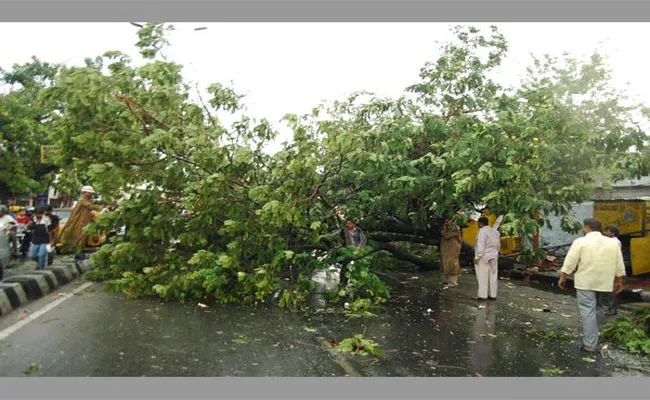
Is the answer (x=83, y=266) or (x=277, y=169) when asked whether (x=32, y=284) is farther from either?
(x=277, y=169)

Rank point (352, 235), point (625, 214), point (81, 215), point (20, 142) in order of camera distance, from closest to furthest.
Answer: point (352, 235) < point (81, 215) < point (625, 214) < point (20, 142)

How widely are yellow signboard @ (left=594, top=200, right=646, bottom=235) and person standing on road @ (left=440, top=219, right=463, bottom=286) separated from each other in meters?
4.85

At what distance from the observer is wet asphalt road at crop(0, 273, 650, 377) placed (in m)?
5.45

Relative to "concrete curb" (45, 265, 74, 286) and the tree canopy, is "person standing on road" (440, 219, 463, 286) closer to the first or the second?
the tree canopy

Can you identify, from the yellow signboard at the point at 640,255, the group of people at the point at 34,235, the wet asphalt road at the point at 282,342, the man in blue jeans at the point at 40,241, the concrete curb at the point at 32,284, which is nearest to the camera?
the wet asphalt road at the point at 282,342

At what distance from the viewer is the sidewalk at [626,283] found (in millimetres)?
10078

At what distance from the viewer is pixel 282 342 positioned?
6.48 meters

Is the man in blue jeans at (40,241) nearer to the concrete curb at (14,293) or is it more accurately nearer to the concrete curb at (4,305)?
the concrete curb at (14,293)

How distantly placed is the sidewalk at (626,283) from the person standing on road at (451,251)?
2.68 m

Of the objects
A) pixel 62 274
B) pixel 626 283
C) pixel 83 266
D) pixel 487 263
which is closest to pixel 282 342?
pixel 487 263

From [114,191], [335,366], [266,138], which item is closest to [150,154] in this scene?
[114,191]

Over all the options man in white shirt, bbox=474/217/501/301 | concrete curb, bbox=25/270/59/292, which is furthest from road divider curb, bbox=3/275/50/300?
man in white shirt, bbox=474/217/501/301

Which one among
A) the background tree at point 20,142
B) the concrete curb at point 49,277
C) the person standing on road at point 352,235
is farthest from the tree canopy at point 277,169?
the background tree at point 20,142

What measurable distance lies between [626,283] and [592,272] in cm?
713
